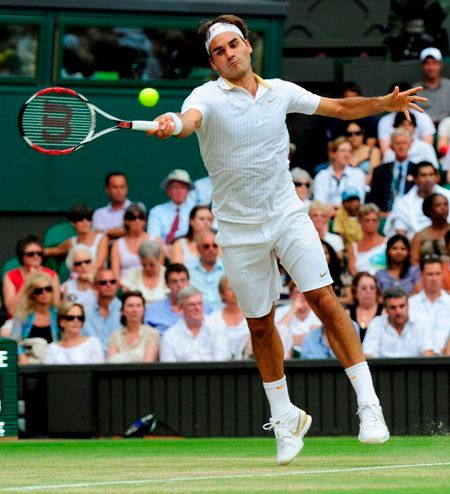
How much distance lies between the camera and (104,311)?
13102 millimetres

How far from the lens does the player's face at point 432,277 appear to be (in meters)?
12.5

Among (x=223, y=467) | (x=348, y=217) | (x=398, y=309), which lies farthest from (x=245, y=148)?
(x=348, y=217)

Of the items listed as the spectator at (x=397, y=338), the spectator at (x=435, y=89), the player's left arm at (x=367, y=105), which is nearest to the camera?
the player's left arm at (x=367, y=105)

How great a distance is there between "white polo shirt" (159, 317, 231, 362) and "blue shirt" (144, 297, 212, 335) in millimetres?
437

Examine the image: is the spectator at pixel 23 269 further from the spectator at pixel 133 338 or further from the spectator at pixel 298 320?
the spectator at pixel 298 320

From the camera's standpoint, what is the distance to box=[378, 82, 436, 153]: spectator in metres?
15.9

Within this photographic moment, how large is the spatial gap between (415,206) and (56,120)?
272 inches

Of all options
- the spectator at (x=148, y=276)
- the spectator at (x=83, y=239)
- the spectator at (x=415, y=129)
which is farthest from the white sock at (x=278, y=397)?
the spectator at (x=415, y=129)

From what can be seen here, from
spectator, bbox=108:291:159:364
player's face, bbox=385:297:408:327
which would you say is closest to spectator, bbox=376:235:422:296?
player's face, bbox=385:297:408:327

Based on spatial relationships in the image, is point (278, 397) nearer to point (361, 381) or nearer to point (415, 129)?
point (361, 381)

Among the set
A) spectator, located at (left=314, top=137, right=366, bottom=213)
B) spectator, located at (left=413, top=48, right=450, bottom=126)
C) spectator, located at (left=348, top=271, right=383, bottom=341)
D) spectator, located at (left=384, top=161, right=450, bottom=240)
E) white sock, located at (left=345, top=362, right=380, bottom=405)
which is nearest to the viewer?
white sock, located at (left=345, top=362, right=380, bottom=405)

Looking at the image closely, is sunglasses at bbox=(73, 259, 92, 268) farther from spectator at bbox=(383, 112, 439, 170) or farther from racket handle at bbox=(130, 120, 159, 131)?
racket handle at bbox=(130, 120, 159, 131)

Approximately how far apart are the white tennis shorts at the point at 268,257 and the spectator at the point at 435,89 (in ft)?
29.3

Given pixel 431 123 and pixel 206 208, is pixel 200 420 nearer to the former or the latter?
pixel 206 208
